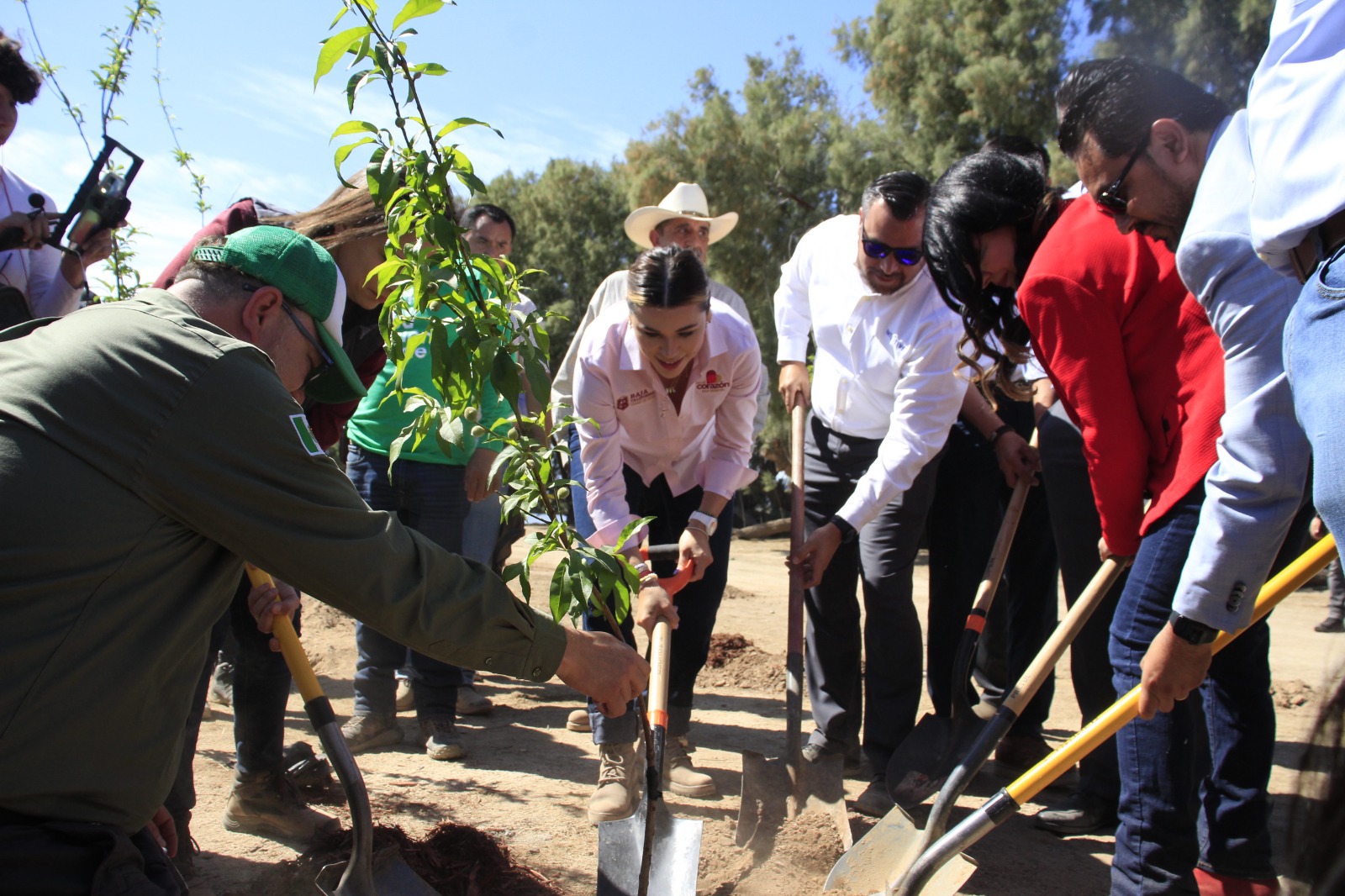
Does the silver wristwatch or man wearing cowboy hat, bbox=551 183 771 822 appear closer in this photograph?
man wearing cowboy hat, bbox=551 183 771 822

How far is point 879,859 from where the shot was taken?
305 centimetres

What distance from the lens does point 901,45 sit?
19.9m

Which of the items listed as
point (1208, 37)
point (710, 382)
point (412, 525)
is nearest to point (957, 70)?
point (1208, 37)

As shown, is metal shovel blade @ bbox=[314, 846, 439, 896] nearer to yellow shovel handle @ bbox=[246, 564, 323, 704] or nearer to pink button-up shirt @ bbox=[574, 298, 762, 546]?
yellow shovel handle @ bbox=[246, 564, 323, 704]

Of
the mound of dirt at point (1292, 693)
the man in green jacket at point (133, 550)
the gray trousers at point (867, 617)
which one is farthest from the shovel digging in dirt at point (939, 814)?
A: the mound of dirt at point (1292, 693)

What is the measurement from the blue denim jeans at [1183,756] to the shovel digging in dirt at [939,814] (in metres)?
0.34

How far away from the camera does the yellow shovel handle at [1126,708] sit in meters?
2.33

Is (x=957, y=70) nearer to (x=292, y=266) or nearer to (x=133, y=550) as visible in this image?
(x=292, y=266)

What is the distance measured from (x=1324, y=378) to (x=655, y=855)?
2180 millimetres

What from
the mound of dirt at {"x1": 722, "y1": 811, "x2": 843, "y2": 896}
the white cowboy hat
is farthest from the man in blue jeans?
the white cowboy hat

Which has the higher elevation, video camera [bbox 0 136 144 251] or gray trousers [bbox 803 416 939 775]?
video camera [bbox 0 136 144 251]

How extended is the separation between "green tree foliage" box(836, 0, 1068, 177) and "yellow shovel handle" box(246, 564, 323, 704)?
54.4 ft

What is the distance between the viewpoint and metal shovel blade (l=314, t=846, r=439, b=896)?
8.73 ft

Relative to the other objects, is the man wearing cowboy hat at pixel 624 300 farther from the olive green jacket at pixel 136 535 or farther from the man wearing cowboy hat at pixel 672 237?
the olive green jacket at pixel 136 535
